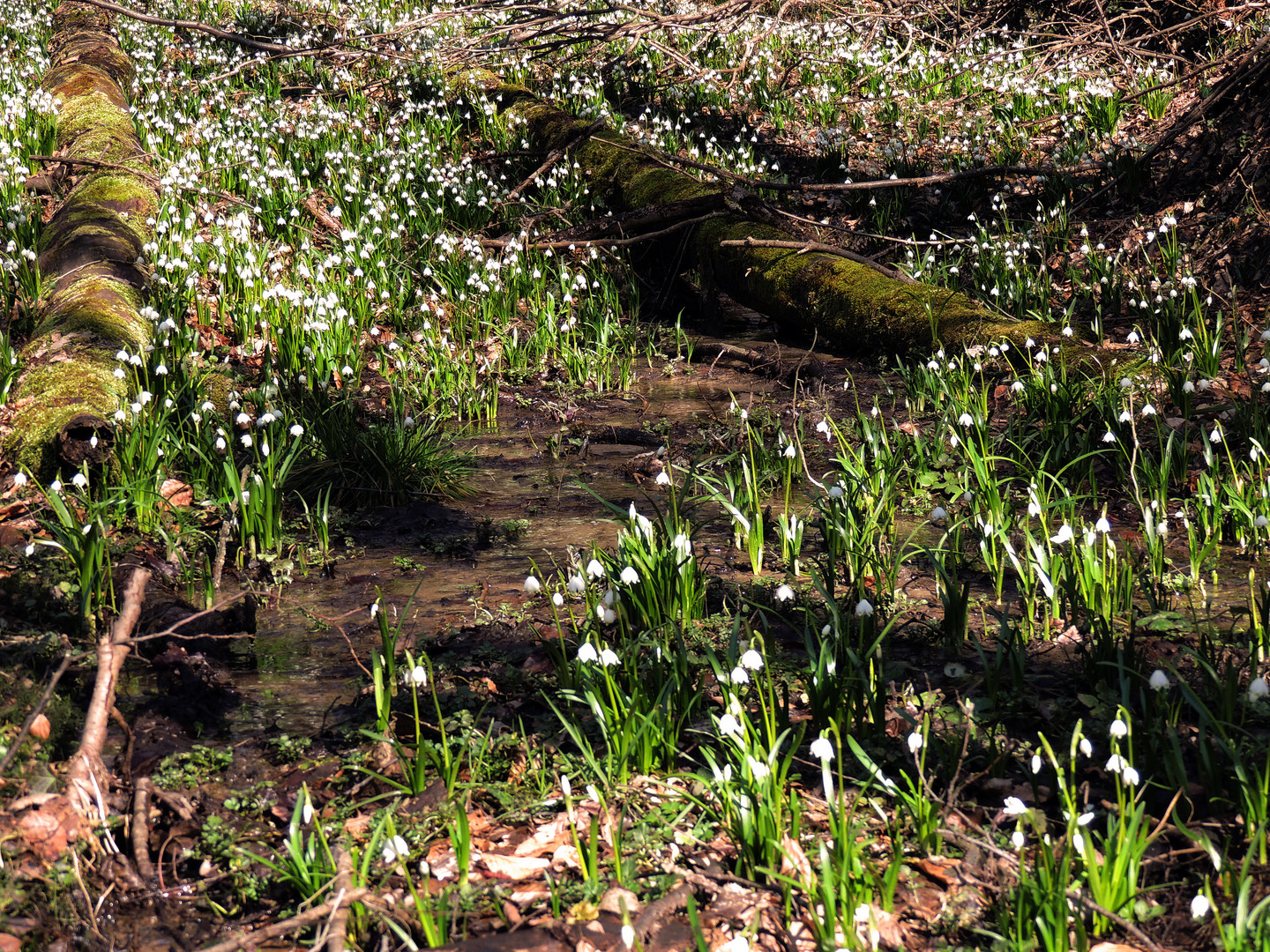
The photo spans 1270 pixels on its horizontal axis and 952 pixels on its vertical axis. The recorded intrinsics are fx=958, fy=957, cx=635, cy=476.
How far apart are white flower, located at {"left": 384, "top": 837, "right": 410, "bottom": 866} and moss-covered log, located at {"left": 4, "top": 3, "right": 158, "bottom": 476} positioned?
2.45m

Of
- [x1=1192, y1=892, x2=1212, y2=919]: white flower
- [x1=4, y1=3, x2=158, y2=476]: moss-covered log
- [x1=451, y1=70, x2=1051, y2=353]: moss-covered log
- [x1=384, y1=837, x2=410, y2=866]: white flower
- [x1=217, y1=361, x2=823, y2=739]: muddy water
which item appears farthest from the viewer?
[x1=451, y1=70, x2=1051, y2=353]: moss-covered log

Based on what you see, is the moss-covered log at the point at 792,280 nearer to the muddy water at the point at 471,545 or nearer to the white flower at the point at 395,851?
the muddy water at the point at 471,545

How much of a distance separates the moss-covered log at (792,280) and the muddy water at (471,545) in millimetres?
747

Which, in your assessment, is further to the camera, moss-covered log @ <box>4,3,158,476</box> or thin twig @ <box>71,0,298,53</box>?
thin twig @ <box>71,0,298,53</box>

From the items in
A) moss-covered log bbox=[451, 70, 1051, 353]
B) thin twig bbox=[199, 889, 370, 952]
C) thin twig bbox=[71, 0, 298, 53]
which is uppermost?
thin twig bbox=[71, 0, 298, 53]

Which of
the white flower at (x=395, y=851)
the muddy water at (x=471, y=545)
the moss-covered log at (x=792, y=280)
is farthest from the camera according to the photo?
the moss-covered log at (x=792, y=280)

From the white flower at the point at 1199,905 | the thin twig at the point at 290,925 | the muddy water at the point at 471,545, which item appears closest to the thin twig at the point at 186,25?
the muddy water at the point at 471,545

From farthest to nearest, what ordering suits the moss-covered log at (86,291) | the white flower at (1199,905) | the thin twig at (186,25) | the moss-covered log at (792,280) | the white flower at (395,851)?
A: 1. the thin twig at (186,25)
2. the moss-covered log at (792,280)
3. the moss-covered log at (86,291)
4. the white flower at (395,851)
5. the white flower at (1199,905)

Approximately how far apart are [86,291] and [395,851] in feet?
14.2

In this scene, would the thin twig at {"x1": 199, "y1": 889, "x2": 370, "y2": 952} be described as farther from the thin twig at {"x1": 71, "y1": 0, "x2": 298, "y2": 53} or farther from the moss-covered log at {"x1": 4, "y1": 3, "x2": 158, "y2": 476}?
the thin twig at {"x1": 71, "y1": 0, "x2": 298, "y2": 53}

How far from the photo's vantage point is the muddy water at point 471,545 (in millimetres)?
3072

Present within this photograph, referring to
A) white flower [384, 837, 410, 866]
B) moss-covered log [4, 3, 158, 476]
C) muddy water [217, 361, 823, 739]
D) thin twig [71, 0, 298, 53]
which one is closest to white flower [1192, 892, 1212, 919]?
white flower [384, 837, 410, 866]

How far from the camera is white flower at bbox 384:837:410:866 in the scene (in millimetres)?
2000

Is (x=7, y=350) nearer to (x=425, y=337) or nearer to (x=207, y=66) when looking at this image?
(x=425, y=337)
